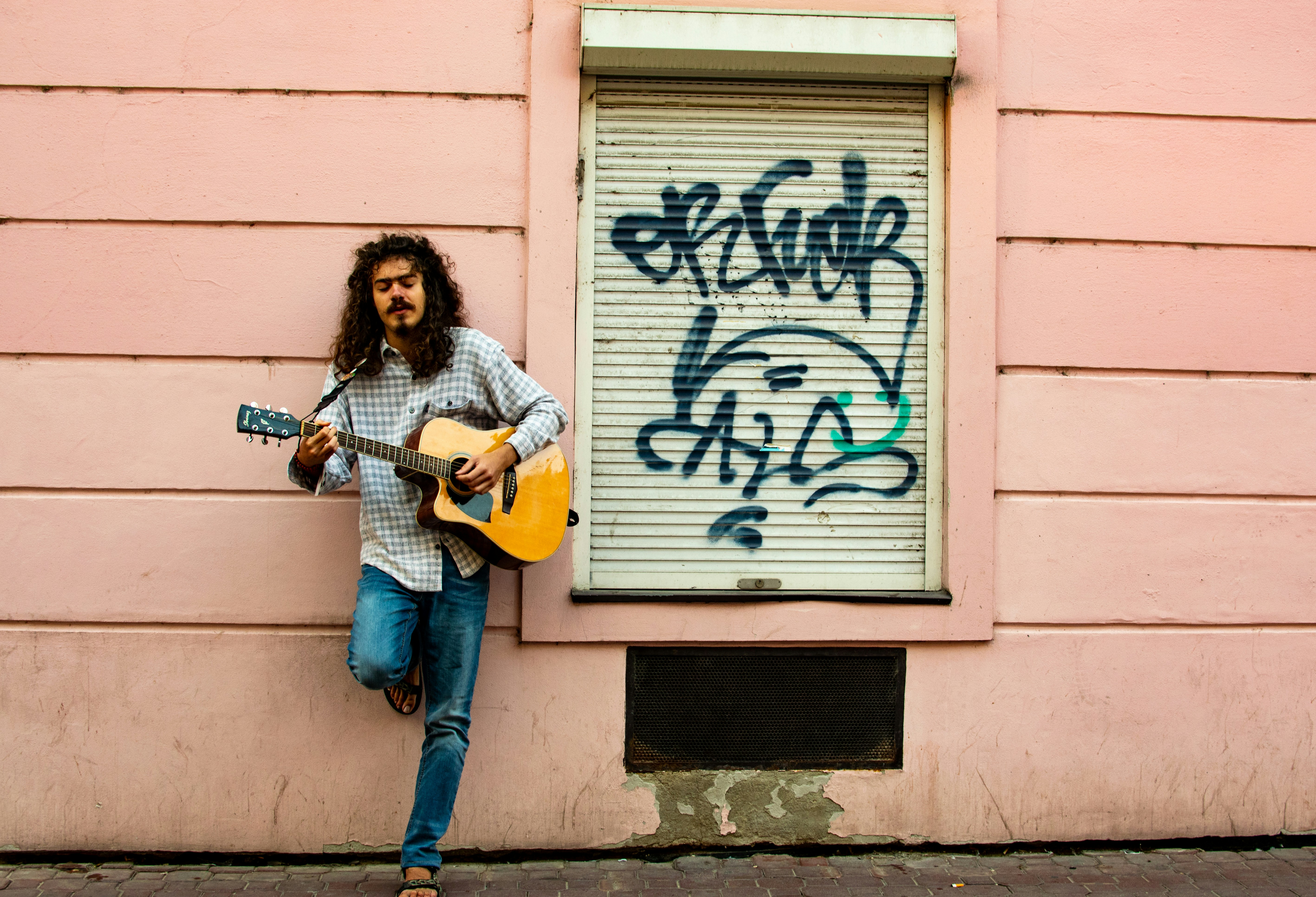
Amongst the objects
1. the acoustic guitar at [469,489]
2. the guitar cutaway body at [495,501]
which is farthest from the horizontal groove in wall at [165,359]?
the guitar cutaway body at [495,501]

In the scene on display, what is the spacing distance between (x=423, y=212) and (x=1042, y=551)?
8.53 ft

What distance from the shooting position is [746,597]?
3674 mm

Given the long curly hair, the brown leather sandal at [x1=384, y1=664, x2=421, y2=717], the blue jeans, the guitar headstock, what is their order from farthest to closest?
the brown leather sandal at [x1=384, y1=664, x2=421, y2=717], the long curly hair, the blue jeans, the guitar headstock

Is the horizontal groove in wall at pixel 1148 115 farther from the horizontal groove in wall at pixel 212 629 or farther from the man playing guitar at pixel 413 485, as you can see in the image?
the man playing guitar at pixel 413 485

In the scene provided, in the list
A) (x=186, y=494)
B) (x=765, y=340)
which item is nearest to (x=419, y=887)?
(x=186, y=494)

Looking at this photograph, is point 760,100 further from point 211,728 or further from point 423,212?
point 211,728

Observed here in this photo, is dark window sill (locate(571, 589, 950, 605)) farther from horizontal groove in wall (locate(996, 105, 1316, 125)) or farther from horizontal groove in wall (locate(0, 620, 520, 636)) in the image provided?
horizontal groove in wall (locate(996, 105, 1316, 125))


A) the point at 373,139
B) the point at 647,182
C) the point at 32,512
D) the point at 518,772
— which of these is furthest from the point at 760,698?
the point at 32,512

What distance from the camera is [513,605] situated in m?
3.62

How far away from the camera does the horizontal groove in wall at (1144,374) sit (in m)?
3.77

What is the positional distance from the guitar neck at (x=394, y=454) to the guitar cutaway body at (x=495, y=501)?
0.02 meters

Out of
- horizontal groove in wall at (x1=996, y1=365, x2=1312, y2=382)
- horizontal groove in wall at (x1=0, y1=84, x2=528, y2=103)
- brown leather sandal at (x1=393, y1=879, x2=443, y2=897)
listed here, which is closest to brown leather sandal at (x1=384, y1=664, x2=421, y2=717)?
brown leather sandal at (x1=393, y1=879, x2=443, y2=897)

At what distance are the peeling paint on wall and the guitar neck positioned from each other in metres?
1.39

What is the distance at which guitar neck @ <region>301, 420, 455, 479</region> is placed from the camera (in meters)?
3.04
